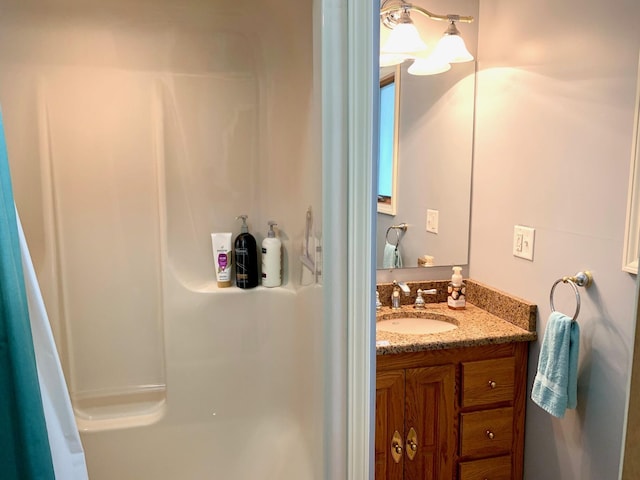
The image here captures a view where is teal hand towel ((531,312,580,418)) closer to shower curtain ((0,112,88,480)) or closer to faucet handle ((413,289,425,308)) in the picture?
faucet handle ((413,289,425,308))

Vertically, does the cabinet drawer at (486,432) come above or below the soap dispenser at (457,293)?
below

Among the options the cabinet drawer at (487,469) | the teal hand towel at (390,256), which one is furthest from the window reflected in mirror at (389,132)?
the cabinet drawer at (487,469)

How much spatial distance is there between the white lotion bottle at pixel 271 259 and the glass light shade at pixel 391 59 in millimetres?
769

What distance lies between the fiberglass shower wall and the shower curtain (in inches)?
31.5

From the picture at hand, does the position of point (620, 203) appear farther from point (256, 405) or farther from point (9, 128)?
Result: point (9, 128)

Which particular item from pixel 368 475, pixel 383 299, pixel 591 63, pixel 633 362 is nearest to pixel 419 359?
pixel 383 299

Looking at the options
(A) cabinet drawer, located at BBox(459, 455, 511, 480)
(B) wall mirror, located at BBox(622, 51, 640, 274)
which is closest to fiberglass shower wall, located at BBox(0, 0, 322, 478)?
(A) cabinet drawer, located at BBox(459, 455, 511, 480)

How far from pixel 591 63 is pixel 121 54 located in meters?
1.57

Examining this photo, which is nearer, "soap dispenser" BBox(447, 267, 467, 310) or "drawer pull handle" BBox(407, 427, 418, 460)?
"drawer pull handle" BBox(407, 427, 418, 460)

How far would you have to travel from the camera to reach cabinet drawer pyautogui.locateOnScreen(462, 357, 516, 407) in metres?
1.71

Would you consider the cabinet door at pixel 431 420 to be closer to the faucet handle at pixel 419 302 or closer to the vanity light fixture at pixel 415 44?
the faucet handle at pixel 419 302

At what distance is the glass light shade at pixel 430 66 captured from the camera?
1936mm

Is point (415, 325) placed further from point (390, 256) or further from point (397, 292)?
point (390, 256)

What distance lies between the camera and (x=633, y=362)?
43 centimetres
